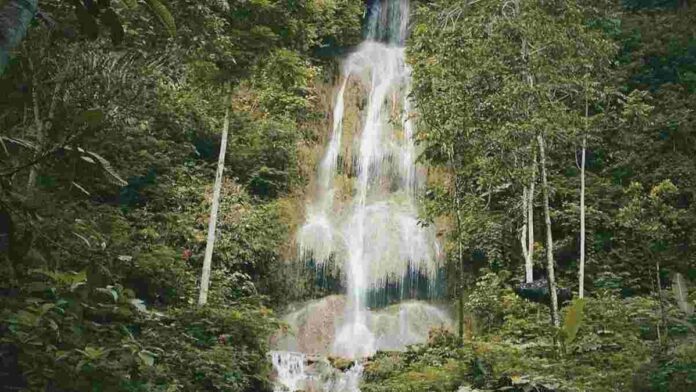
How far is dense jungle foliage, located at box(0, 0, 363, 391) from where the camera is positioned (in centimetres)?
192

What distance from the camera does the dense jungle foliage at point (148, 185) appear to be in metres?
1.92

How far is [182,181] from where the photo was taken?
1359cm

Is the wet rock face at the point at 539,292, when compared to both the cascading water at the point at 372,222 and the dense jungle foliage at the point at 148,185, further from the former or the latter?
the dense jungle foliage at the point at 148,185

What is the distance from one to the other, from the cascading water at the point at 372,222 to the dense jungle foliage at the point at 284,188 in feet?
2.00

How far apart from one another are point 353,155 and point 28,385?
14.0 meters

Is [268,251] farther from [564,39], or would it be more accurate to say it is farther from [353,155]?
[564,39]

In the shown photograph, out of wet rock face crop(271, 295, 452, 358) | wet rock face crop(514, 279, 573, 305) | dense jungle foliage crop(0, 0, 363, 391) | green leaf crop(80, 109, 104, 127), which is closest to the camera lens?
green leaf crop(80, 109, 104, 127)

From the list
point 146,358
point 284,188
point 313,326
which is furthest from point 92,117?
point 284,188

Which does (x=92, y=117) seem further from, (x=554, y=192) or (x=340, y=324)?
(x=340, y=324)

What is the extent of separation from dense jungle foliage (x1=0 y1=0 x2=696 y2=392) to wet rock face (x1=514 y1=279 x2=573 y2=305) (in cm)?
17

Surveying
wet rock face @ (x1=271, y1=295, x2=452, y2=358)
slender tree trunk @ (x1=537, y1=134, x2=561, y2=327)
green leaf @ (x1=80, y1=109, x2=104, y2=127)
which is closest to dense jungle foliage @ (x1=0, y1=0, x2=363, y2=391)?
green leaf @ (x1=80, y1=109, x2=104, y2=127)

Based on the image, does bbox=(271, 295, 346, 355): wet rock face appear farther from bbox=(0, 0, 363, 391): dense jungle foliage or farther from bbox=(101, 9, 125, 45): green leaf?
bbox=(101, 9, 125, 45): green leaf

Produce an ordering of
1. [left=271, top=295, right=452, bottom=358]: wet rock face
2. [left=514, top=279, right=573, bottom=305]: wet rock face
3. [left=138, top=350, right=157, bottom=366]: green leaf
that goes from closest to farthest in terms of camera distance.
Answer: [left=138, top=350, right=157, bottom=366]: green leaf
[left=514, top=279, right=573, bottom=305]: wet rock face
[left=271, top=295, right=452, bottom=358]: wet rock face

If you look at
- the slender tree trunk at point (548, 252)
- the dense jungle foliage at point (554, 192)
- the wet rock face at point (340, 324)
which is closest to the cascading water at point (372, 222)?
the wet rock face at point (340, 324)
